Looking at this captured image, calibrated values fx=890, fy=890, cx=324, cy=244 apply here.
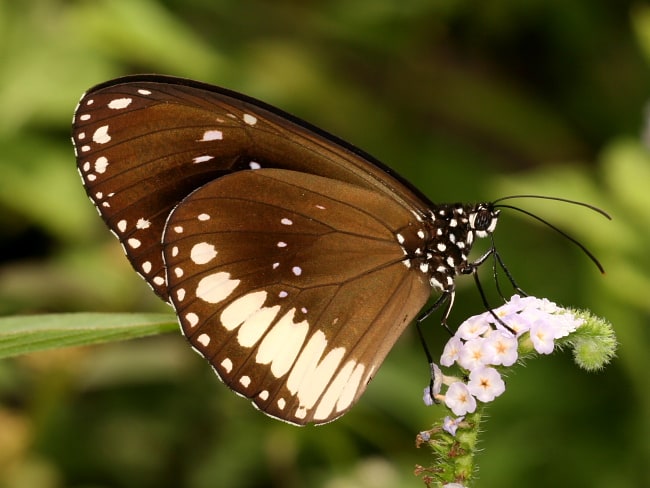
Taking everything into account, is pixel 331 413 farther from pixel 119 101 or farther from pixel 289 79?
pixel 289 79

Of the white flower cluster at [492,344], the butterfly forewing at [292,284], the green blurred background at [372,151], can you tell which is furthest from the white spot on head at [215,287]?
the green blurred background at [372,151]

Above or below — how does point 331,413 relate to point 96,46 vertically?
below

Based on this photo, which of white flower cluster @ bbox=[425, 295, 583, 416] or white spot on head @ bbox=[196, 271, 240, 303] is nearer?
white flower cluster @ bbox=[425, 295, 583, 416]

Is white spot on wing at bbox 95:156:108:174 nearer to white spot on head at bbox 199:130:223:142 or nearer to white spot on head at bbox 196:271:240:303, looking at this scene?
white spot on head at bbox 199:130:223:142

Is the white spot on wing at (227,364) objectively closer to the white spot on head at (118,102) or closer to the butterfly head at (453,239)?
the butterfly head at (453,239)

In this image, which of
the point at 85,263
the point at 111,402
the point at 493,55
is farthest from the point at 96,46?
the point at 493,55

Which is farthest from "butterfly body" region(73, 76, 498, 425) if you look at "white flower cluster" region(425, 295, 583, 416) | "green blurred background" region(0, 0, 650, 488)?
"green blurred background" region(0, 0, 650, 488)
